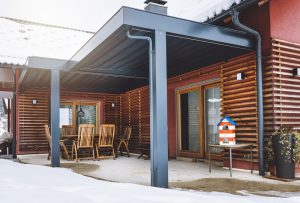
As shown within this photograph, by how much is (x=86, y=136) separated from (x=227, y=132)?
4188mm

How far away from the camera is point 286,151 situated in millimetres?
4867

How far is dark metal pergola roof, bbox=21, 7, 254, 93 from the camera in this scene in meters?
4.34

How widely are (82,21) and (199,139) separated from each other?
8590mm

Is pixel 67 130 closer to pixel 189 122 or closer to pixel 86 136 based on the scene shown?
pixel 86 136

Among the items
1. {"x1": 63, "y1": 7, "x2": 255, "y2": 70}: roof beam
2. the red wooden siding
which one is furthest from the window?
the red wooden siding

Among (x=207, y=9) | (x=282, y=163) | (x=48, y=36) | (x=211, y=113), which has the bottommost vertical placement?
(x=282, y=163)

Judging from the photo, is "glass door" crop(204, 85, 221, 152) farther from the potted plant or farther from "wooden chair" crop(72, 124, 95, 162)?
"wooden chair" crop(72, 124, 95, 162)

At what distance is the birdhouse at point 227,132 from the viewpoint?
5.65 meters

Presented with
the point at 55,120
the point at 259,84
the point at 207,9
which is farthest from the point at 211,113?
the point at 55,120

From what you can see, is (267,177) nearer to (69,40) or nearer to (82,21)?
(69,40)

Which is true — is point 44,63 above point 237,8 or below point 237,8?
below

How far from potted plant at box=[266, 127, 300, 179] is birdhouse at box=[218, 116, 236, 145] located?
31.5 inches

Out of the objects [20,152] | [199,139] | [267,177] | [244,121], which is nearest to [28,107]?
[20,152]

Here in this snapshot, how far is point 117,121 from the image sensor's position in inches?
487
